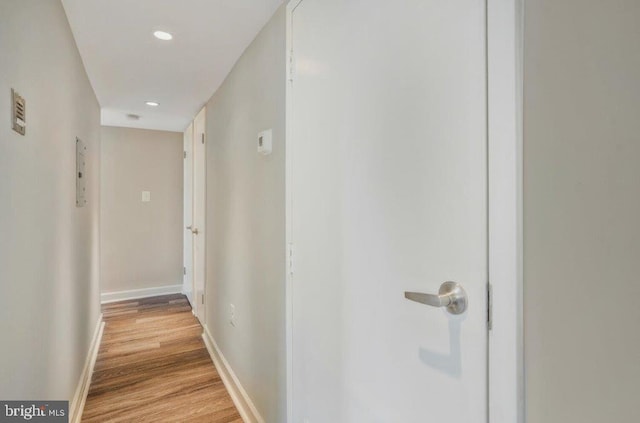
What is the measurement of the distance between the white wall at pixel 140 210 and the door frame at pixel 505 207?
181 inches

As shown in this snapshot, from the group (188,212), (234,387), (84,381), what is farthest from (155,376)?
(188,212)

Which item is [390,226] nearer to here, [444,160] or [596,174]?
[444,160]

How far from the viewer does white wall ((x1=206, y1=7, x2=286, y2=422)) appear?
1586mm

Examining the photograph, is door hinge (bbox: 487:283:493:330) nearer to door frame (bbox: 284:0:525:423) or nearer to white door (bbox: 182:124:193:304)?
door frame (bbox: 284:0:525:423)

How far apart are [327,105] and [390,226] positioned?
0.52 metres

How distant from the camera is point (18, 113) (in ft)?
3.33

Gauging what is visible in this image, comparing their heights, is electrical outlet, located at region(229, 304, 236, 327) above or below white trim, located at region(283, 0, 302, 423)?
below

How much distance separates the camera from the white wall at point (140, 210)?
4.23 metres

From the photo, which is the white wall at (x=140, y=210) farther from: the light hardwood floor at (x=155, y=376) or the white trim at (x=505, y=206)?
the white trim at (x=505, y=206)

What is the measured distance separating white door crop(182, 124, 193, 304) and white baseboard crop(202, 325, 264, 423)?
144 centimetres

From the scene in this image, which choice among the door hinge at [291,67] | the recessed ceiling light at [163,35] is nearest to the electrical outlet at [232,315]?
the door hinge at [291,67]

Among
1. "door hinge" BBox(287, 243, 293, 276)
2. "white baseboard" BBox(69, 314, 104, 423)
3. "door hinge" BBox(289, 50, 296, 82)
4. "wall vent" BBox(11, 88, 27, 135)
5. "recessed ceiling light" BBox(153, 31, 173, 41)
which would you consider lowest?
"white baseboard" BBox(69, 314, 104, 423)

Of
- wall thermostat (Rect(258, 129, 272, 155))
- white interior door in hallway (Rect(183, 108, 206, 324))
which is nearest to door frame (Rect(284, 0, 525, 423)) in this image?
wall thermostat (Rect(258, 129, 272, 155))

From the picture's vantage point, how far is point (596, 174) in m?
0.53
